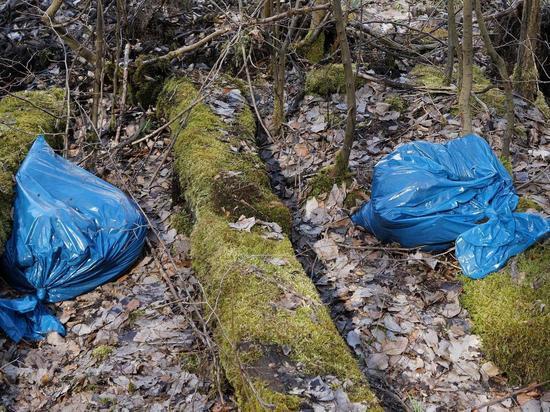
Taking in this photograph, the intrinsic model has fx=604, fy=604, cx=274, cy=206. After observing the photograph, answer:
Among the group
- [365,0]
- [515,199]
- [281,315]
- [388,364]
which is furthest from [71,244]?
[365,0]

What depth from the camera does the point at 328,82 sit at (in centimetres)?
598

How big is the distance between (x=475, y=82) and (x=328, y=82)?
1.50 meters

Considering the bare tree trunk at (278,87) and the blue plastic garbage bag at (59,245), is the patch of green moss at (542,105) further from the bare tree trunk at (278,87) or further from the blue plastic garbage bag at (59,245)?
the blue plastic garbage bag at (59,245)

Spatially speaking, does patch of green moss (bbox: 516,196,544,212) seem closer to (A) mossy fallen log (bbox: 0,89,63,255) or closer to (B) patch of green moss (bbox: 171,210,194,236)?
(B) patch of green moss (bbox: 171,210,194,236)

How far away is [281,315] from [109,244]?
163 centimetres

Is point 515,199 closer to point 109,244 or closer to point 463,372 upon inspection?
point 463,372

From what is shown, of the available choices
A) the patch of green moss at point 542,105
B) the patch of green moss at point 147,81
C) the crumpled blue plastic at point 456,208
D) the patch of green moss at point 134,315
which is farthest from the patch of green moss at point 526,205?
the patch of green moss at point 147,81

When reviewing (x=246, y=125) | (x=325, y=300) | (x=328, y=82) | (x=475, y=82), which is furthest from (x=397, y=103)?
(x=325, y=300)

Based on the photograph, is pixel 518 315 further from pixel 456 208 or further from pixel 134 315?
pixel 134 315

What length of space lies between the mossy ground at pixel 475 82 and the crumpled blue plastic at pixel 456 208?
4.95 ft

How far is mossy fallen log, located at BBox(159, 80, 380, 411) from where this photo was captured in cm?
261

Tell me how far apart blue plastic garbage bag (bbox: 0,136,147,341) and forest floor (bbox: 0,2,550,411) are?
0.42 feet

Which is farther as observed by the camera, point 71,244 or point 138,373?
point 71,244

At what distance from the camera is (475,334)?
11.6 ft
